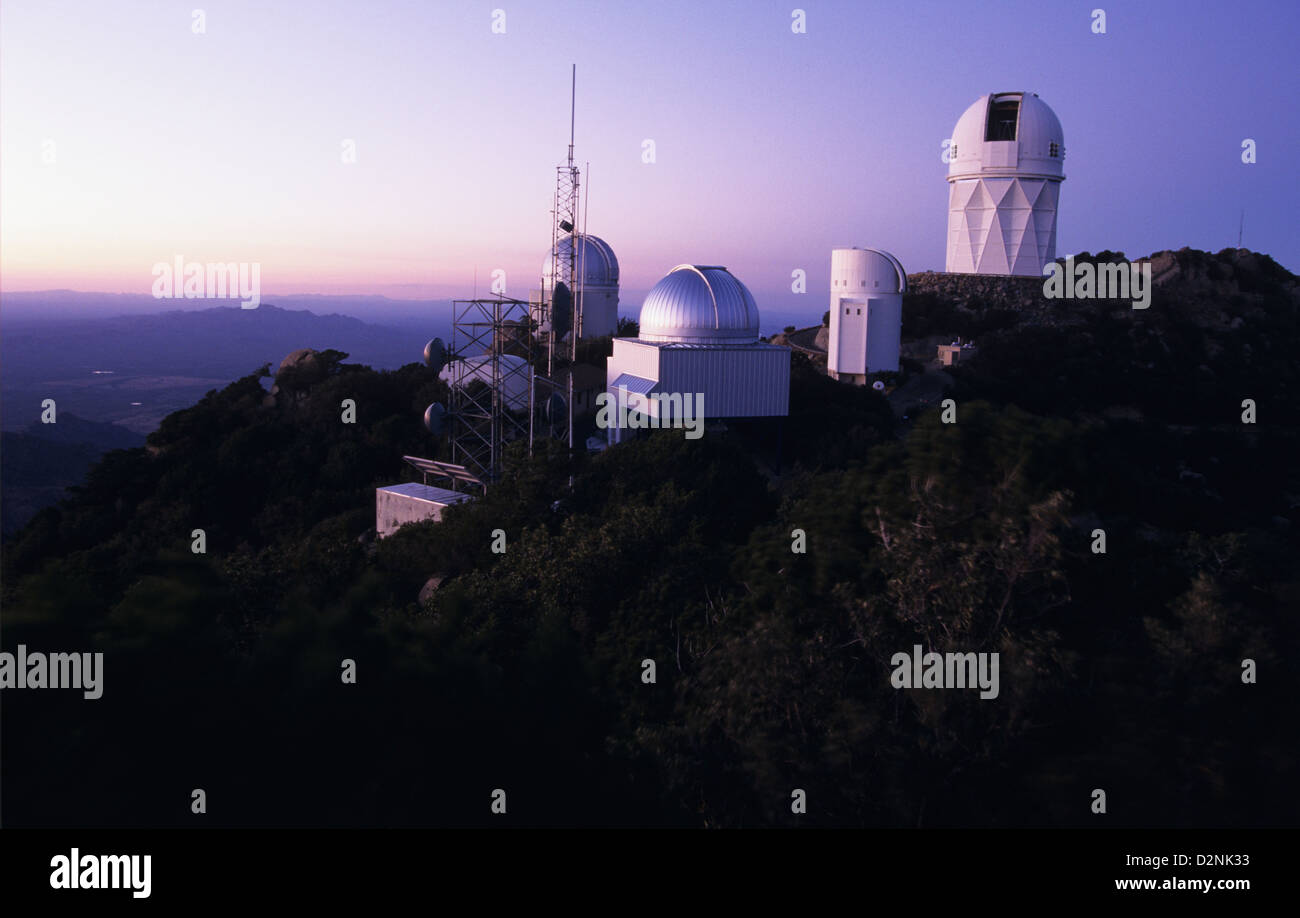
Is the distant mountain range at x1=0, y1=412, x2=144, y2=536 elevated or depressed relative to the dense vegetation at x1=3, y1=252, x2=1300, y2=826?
elevated

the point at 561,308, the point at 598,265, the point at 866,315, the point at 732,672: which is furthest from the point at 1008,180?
the point at 732,672

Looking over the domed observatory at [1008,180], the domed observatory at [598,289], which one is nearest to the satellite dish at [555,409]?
the domed observatory at [598,289]

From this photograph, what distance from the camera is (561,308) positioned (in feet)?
86.4

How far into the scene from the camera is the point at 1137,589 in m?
11.0

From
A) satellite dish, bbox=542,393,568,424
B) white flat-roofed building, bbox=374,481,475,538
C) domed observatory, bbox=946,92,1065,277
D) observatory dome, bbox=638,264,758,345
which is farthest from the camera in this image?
domed observatory, bbox=946,92,1065,277

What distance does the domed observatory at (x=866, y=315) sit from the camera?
33.0 m

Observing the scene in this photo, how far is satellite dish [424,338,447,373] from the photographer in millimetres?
29922

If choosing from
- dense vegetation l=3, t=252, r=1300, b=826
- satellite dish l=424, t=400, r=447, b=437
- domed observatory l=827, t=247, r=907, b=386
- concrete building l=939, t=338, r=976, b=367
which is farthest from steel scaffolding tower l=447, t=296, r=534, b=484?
concrete building l=939, t=338, r=976, b=367

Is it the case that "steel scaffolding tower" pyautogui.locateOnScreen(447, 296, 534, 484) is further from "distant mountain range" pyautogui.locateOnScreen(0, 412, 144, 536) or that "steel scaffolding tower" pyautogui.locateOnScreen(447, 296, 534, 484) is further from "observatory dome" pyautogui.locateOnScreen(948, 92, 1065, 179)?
"observatory dome" pyautogui.locateOnScreen(948, 92, 1065, 179)

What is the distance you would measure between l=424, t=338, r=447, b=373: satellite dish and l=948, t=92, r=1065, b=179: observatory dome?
2527 centimetres

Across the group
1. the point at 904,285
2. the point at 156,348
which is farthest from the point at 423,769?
the point at 156,348

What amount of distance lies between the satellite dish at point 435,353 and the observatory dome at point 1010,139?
25.3 m

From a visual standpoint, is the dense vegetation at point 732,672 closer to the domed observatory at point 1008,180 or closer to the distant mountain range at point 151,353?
the distant mountain range at point 151,353

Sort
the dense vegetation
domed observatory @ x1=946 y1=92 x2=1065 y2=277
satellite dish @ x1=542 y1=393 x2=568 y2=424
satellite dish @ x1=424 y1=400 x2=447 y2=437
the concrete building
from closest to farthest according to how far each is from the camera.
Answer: the dense vegetation
satellite dish @ x1=542 y1=393 x2=568 y2=424
satellite dish @ x1=424 y1=400 x2=447 y2=437
the concrete building
domed observatory @ x1=946 y1=92 x2=1065 y2=277
